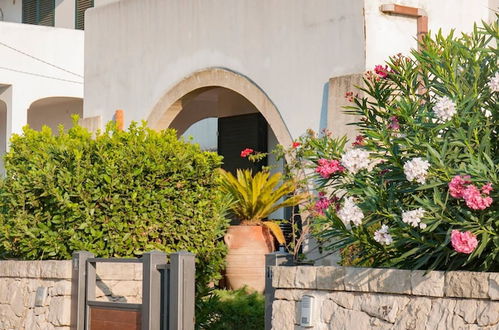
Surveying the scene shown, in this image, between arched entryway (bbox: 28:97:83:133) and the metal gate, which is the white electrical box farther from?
arched entryway (bbox: 28:97:83:133)

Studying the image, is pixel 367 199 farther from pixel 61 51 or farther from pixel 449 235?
pixel 61 51

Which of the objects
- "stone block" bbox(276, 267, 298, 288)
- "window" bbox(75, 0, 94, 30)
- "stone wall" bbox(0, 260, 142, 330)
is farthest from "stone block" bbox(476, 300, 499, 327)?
"window" bbox(75, 0, 94, 30)

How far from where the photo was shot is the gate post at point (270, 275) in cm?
755

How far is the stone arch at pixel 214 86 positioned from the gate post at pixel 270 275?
14.4ft

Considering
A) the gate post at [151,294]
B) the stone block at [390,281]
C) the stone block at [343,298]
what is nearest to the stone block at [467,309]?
the stone block at [390,281]

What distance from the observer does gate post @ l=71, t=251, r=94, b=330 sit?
9195 mm

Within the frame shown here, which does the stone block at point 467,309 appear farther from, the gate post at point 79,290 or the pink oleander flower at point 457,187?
the gate post at point 79,290

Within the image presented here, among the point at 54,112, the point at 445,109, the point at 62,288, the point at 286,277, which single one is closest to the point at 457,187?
the point at 445,109

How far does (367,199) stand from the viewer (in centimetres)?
671

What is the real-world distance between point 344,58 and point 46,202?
3902 mm

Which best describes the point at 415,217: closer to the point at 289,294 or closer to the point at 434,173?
the point at 434,173

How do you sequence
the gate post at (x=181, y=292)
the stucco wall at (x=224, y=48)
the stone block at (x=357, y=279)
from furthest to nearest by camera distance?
the stucco wall at (x=224, y=48)
the gate post at (x=181, y=292)
the stone block at (x=357, y=279)

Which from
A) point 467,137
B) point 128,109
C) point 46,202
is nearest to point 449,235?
point 467,137

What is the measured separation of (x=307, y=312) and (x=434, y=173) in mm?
1435
